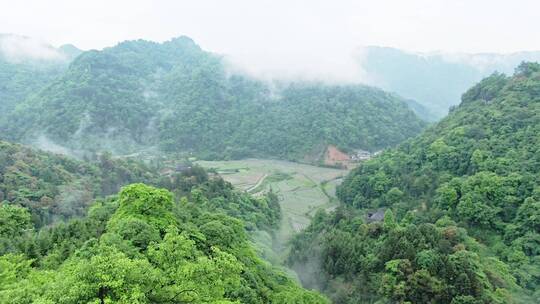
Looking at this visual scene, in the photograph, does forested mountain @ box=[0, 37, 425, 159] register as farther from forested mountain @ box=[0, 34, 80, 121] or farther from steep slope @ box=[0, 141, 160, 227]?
steep slope @ box=[0, 141, 160, 227]

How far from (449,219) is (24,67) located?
142751 mm

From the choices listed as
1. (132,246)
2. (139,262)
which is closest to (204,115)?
(132,246)

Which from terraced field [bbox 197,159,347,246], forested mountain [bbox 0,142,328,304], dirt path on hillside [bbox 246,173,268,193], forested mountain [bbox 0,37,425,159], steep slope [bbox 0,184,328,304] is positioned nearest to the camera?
steep slope [bbox 0,184,328,304]

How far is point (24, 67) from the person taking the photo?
142m

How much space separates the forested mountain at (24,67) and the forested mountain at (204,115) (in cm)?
1526

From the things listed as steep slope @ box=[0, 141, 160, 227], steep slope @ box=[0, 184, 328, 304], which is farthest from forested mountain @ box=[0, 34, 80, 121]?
steep slope @ box=[0, 184, 328, 304]

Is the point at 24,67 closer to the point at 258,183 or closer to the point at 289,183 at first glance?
the point at 258,183

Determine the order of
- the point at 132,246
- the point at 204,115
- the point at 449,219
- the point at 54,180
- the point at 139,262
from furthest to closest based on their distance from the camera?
the point at 204,115 < the point at 54,180 < the point at 449,219 < the point at 132,246 < the point at 139,262

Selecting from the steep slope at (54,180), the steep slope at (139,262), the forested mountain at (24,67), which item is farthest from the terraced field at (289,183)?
the forested mountain at (24,67)

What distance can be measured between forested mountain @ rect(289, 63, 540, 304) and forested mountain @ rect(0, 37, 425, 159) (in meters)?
38.7

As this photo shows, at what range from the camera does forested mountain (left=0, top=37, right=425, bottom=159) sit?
95.9 m

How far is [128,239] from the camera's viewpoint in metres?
17.6

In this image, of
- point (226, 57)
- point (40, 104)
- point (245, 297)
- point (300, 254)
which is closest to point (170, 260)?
point (245, 297)

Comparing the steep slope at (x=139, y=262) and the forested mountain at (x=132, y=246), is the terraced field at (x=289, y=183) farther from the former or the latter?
the steep slope at (x=139, y=262)
